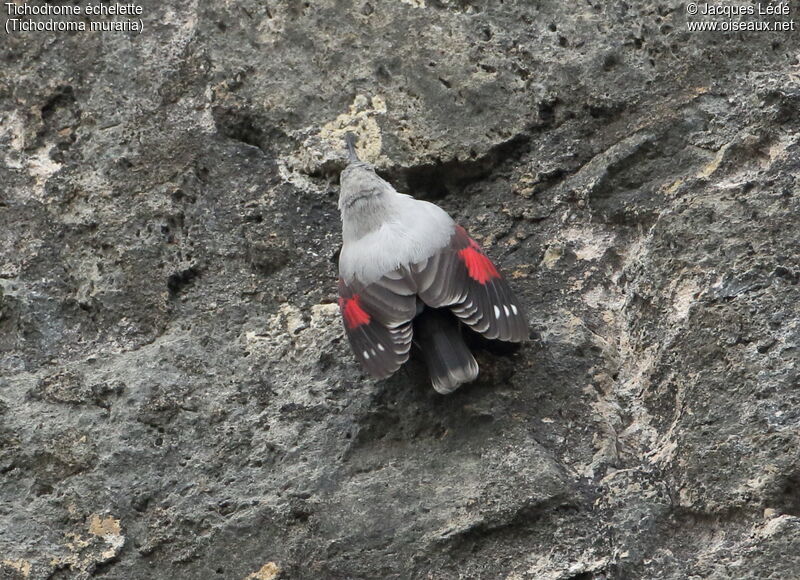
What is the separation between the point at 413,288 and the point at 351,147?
73 centimetres

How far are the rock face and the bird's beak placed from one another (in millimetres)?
76

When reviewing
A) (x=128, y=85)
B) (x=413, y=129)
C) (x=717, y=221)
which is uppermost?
(x=128, y=85)

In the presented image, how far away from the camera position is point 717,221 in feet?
11.8

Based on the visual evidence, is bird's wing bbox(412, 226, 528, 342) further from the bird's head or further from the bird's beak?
the bird's beak

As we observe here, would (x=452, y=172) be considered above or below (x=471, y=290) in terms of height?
above

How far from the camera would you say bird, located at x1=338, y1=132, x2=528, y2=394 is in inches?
139

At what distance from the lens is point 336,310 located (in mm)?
3951

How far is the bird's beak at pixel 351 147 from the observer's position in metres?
4.12

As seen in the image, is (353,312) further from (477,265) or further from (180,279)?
(180,279)

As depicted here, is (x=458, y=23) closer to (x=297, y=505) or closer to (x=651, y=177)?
(x=651, y=177)

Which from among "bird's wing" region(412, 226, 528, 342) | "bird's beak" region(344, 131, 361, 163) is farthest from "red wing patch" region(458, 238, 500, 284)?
"bird's beak" region(344, 131, 361, 163)

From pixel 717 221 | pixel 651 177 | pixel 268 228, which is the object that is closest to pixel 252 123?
pixel 268 228

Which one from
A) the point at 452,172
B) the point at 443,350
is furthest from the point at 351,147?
the point at 443,350

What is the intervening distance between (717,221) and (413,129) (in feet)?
4.05
